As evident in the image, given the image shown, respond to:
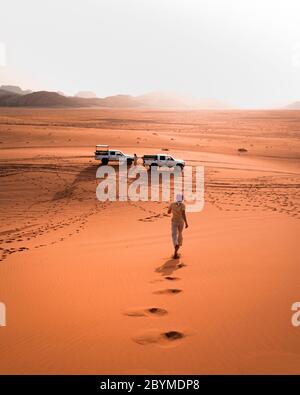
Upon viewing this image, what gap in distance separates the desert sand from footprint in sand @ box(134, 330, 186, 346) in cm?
1

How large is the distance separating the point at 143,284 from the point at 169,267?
1.28 m

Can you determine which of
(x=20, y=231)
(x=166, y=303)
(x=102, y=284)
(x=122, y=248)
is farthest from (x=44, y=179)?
(x=166, y=303)

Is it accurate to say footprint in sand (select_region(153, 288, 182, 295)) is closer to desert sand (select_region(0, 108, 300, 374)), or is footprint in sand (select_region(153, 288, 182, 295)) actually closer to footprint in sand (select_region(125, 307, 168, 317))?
desert sand (select_region(0, 108, 300, 374))

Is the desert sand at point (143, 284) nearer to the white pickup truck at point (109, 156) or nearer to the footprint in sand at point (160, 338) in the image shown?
the footprint in sand at point (160, 338)

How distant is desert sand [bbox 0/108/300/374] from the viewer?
5230mm

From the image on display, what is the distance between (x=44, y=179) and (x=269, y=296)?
617 inches

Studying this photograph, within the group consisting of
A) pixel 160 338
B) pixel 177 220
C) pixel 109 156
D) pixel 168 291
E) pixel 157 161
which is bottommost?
pixel 160 338

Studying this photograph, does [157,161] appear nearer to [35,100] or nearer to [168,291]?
[168,291]

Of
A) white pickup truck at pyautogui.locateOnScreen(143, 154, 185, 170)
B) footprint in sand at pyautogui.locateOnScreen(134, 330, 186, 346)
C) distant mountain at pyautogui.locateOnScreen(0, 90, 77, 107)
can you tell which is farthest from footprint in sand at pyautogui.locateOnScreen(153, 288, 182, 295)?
distant mountain at pyautogui.locateOnScreen(0, 90, 77, 107)

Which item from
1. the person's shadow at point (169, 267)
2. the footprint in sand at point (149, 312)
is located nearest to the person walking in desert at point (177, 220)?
the person's shadow at point (169, 267)

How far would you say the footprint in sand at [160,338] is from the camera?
552 cm

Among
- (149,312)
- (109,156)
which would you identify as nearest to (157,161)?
(109,156)

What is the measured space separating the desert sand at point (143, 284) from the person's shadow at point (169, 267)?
4cm

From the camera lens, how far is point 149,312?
21.3 feet
